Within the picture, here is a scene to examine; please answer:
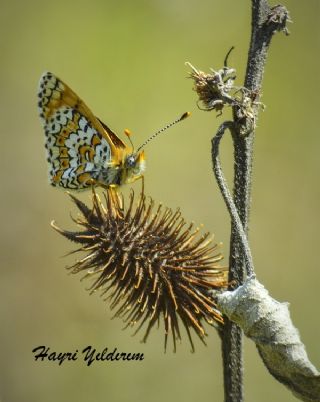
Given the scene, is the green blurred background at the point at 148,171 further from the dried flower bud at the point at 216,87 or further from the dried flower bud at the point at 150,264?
the dried flower bud at the point at 216,87

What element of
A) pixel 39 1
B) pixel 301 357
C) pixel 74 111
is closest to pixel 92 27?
pixel 39 1

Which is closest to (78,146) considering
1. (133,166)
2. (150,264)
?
(133,166)

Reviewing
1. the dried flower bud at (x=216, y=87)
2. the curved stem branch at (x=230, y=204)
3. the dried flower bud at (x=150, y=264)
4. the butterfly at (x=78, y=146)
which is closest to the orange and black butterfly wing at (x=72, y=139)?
the butterfly at (x=78, y=146)

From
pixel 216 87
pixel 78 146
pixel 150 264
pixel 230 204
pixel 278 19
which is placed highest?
pixel 278 19

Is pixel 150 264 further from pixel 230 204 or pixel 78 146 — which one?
pixel 78 146

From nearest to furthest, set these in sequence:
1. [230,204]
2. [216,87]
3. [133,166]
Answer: [230,204]
[216,87]
[133,166]

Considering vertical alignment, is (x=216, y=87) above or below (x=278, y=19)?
below

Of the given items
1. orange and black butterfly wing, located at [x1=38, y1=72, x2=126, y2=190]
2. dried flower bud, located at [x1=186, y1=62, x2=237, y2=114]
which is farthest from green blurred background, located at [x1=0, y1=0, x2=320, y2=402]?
dried flower bud, located at [x1=186, y1=62, x2=237, y2=114]

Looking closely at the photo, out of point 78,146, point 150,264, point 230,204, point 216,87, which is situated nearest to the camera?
Answer: point 230,204
